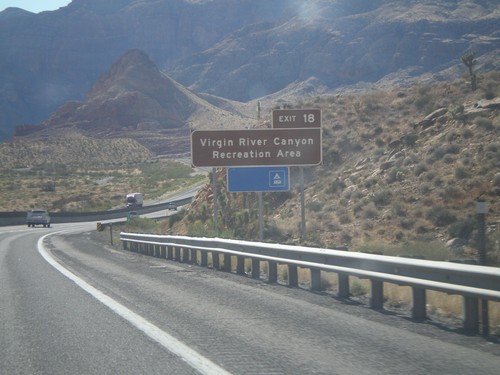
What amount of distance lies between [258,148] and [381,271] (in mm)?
15361

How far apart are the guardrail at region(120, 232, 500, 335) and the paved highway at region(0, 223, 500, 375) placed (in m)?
0.38

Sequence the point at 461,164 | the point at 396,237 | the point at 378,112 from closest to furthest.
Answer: the point at 396,237 < the point at 461,164 < the point at 378,112

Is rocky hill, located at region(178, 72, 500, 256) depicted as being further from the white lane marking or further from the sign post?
the white lane marking

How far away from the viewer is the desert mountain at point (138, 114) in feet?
491

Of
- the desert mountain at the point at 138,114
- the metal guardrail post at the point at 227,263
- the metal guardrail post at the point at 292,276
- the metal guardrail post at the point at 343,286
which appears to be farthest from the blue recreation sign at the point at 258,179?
the desert mountain at the point at 138,114

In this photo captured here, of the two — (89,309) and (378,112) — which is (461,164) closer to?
(378,112)

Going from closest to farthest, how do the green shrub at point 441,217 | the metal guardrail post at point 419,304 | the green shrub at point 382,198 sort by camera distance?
the metal guardrail post at point 419,304
the green shrub at point 441,217
the green shrub at point 382,198

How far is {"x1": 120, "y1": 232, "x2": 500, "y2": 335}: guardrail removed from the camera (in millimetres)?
9281

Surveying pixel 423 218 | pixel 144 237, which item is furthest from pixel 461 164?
pixel 144 237

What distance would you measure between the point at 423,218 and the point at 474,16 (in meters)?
150

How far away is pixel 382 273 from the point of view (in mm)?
11281

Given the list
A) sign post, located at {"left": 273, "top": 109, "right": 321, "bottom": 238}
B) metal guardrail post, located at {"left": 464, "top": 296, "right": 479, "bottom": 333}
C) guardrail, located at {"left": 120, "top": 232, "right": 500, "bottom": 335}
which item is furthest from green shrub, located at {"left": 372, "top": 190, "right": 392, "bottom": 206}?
metal guardrail post, located at {"left": 464, "top": 296, "right": 479, "bottom": 333}

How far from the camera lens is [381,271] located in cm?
1135

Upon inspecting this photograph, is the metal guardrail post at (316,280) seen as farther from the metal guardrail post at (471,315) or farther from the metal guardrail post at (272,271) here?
the metal guardrail post at (471,315)
